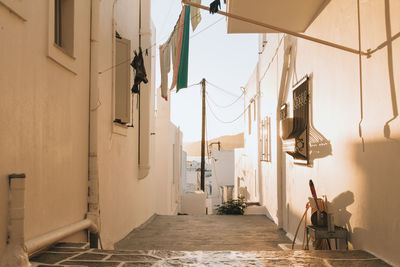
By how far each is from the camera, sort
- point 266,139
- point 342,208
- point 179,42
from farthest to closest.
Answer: point 266,139 → point 179,42 → point 342,208

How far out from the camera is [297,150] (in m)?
7.23

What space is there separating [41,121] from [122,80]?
4667mm

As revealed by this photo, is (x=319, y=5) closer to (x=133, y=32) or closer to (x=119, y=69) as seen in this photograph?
(x=119, y=69)

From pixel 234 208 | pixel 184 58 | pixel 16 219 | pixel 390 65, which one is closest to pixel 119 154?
pixel 184 58

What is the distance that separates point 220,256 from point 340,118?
8.22 ft

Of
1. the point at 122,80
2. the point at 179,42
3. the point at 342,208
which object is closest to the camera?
the point at 342,208

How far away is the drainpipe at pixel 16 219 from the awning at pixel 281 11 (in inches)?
163

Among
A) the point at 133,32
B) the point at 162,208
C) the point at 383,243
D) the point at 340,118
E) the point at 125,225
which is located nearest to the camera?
the point at 383,243

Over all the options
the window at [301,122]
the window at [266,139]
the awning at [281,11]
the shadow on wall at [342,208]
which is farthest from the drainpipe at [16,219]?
the window at [266,139]

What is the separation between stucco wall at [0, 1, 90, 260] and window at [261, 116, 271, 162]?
634cm

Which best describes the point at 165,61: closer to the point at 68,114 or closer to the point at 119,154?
the point at 119,154

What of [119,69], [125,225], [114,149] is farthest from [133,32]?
[125,225]

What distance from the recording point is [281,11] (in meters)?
6.25

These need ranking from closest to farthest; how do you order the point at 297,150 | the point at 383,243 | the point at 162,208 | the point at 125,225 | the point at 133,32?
the point at 383,243, the point at 297,150, the point at 125,225, the point at 133,32, the point at 162,208
